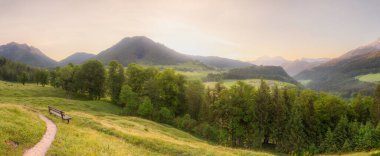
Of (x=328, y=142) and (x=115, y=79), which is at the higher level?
(x=115, y=79)

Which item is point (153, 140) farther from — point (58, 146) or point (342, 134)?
point (342, 134)

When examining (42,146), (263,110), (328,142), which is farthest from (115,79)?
(42,146)

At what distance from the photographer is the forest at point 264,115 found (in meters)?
70.6

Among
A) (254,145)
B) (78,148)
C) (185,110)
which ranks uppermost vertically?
(78,148)

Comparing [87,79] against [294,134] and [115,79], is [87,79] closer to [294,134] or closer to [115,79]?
[115,79]

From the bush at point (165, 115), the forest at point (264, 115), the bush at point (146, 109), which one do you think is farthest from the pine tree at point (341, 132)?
the bush at point (146, 109)

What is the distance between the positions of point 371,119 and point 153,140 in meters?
72.5

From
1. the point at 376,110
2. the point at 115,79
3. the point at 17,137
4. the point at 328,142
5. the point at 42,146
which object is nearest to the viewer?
the point at 42,146

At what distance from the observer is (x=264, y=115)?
73.6 metres

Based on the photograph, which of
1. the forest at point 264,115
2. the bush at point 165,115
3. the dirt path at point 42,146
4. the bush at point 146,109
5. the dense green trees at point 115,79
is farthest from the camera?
the dense green trees at point 115,79

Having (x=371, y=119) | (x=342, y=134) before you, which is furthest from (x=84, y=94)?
(x=371, y=119)

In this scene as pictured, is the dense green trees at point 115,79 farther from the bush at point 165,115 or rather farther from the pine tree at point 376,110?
the pine tree at point 376,110

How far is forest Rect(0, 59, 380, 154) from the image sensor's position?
70.6 metres

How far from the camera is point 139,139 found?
34.5m
